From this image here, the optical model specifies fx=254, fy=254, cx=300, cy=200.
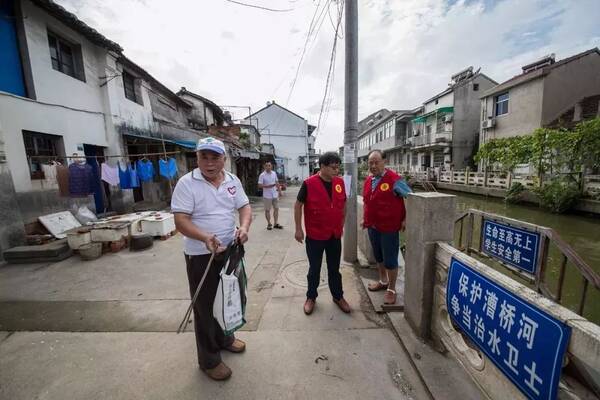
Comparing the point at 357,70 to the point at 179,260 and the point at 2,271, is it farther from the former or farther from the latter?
the point at 2,271

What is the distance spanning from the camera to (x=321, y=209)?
8.61 ft

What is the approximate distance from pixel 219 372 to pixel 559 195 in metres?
12.9

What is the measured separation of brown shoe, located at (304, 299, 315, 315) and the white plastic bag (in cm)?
102

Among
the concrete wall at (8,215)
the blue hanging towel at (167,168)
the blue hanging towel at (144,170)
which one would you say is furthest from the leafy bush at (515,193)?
the concrete wall at (8,215)

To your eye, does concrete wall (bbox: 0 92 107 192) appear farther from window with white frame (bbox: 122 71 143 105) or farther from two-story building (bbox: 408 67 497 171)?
two-story building (bbox: 408 67 497 171)

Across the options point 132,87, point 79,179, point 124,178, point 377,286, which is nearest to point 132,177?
point 124,178

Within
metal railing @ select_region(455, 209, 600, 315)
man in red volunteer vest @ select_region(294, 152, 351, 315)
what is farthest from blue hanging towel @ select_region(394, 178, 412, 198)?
metal railing @ select_region(455, 209, 600, 315)

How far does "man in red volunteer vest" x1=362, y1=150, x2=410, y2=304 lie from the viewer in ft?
→ 9.00

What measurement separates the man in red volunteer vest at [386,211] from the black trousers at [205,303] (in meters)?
1.74

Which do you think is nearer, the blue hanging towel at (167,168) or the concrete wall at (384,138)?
the blue hanging towel at (167,168)

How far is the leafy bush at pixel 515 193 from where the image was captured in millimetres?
11648

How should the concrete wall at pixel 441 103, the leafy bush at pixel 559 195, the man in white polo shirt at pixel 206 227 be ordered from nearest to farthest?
the man in white polo shirt at pixel 206 227
the leafy bush at pixel 559 195
the concrete wall at pixel 441 103

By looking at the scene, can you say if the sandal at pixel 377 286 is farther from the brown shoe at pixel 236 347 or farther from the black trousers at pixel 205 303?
the black trousers at pixel 205 303

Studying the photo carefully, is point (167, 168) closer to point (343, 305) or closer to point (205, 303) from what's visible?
point (205, 303)
